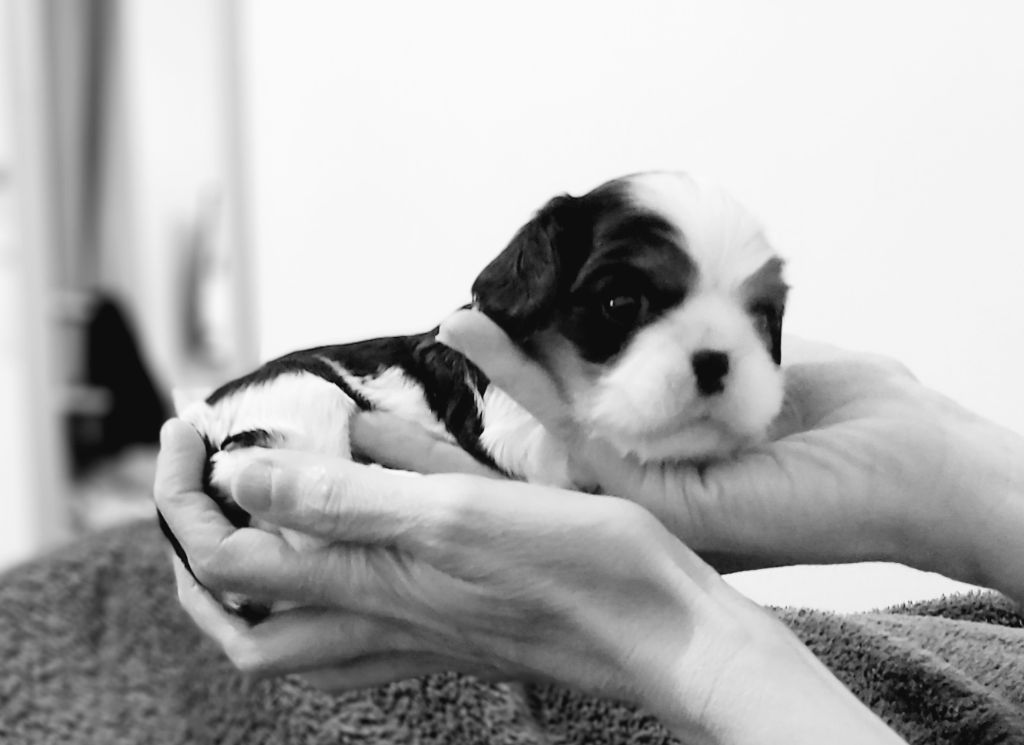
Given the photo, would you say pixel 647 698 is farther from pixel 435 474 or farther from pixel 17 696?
pixel 17 696

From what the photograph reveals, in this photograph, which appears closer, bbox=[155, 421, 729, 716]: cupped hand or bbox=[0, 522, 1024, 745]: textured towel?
bbox=[155, 421, 729, 716]: cupped hand

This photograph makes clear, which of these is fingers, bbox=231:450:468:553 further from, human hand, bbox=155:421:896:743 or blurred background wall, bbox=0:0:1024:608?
blurred background wall, bbox=0:0:1024:608

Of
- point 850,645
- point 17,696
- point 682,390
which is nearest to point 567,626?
point 682,390

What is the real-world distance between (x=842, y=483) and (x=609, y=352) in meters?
0.25

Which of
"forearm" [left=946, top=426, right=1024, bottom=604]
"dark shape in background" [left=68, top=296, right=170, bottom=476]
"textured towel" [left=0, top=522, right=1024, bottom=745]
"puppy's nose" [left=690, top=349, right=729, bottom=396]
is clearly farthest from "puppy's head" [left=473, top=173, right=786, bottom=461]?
"dark shape in background" [left=68, top=296, right=170, bottom=476]

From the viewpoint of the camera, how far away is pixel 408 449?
3.31 ft

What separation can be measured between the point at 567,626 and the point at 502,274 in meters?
0.30

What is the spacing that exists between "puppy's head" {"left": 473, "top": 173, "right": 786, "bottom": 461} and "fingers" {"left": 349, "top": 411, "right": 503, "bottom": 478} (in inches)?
4.9

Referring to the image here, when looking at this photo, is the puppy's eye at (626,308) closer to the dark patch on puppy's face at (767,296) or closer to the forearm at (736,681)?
the dark patch on puppy's face at (767,296)

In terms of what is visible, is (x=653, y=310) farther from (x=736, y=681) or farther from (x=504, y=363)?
(x=736, y=681)

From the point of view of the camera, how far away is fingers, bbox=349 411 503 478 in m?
1.01

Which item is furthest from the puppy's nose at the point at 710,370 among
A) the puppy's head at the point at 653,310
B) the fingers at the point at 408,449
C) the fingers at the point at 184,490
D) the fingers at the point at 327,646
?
the fingers at the point at 184,490

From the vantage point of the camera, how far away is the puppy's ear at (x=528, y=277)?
0.94 metres

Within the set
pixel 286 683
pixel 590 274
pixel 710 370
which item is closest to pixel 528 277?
pixel 590 274
